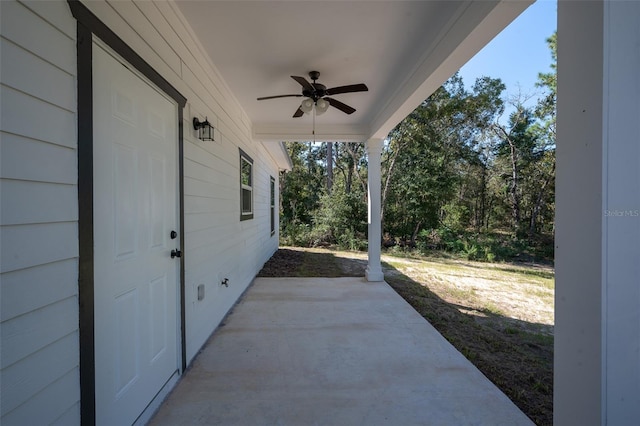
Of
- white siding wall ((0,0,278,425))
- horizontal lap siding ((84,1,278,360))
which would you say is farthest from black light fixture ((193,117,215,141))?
white siding wall ((0,0,278,425))

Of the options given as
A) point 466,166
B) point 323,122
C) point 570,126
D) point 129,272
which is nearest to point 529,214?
point 466,166

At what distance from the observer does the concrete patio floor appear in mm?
1905

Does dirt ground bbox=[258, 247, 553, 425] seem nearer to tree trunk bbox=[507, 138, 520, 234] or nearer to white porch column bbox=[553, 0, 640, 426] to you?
white porch column bbox=[553, 0, 640, 426]

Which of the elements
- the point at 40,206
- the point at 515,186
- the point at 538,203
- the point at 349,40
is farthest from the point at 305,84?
the point at 538,203

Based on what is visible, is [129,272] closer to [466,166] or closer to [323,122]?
[323,122]

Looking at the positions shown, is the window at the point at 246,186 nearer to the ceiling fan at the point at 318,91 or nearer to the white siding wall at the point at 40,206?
the ceiling fan at the point at 318,91

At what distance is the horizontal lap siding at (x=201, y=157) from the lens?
6.13ft

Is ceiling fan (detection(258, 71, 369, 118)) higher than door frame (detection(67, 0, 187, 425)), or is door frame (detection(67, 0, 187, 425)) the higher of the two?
ceiling fan (detection(258, 71, 369, 118))

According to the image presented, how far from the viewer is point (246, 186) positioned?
5.02m

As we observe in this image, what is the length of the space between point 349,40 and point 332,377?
2.89 m

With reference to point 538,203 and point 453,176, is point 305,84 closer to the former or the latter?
point 453,176

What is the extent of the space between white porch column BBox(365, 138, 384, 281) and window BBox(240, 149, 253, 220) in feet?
7.18

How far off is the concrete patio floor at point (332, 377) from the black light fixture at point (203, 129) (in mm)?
1995

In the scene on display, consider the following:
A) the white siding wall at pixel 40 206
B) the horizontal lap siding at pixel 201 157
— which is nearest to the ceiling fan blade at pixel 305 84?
the horizontal lap siding at pixel 201 157
